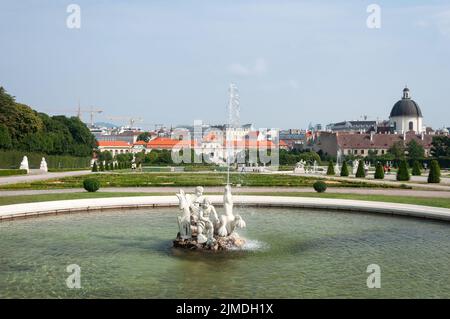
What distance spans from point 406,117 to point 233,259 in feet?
493

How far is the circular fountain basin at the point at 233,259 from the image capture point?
11.0 m

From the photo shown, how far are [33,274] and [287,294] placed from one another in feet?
20.8

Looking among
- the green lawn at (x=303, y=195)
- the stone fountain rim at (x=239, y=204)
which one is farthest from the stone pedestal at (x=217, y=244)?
the green lawn at (x=303, y=195)

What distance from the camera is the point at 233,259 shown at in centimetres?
1384

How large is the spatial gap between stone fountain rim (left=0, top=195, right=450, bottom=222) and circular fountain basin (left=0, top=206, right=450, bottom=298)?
812 mm

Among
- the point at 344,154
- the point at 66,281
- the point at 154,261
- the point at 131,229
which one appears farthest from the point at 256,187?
the point at 344,154

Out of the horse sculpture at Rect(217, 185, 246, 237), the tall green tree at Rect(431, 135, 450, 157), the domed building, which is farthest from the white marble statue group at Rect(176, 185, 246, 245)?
the domed building

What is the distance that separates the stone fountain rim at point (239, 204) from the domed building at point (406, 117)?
135306mm

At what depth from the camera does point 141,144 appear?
164 metres

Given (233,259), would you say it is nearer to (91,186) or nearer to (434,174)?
(91,186)

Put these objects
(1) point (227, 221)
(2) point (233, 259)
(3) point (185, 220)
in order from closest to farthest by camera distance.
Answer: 1. (2) point (233, 259)
2. (1) point (227, 221)
3. (3) point (185, 220)

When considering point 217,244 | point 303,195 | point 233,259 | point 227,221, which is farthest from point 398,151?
point 233,259

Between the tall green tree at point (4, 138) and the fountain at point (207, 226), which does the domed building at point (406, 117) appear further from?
the fountain at point (207, 226)
